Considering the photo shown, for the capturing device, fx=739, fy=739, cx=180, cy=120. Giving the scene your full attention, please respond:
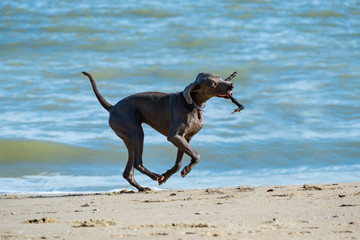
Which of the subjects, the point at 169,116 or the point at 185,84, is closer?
the point at 169,116

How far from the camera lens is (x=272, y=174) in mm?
8531

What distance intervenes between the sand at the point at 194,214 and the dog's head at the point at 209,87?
86 centimetres

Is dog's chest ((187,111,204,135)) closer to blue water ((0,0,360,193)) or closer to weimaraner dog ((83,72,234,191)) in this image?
weimaraner dog ((83,72,234,191))

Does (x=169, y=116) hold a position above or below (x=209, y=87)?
below

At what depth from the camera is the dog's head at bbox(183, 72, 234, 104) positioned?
647cm

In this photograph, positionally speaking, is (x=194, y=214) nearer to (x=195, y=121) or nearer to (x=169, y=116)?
(x=195, y=121)

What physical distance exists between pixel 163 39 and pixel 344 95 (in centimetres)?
614

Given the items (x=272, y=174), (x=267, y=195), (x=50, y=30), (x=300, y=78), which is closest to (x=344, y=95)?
(x=300, y=78)

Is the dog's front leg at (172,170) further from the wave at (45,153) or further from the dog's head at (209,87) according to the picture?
the wave at (45,153)

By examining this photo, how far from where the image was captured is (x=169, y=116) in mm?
6770

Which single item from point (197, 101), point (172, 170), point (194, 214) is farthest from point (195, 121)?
point (194, 214)

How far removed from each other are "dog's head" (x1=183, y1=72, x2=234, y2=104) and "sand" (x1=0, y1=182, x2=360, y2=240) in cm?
86

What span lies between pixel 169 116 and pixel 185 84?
24.9ft

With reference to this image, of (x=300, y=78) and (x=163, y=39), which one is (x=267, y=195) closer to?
(x=300, y=78)
